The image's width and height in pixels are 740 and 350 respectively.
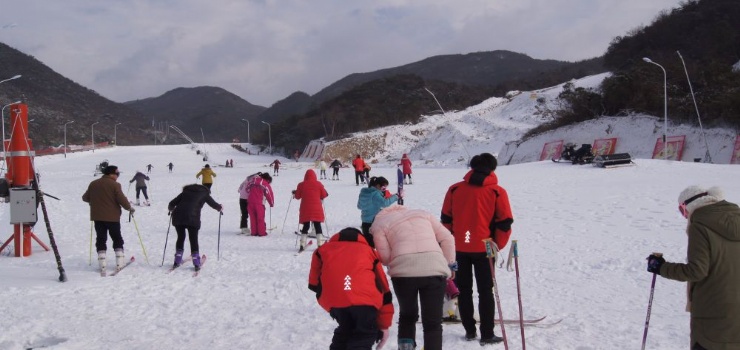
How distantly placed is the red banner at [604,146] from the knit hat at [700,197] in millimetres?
37020

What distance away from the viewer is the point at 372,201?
799 centimetres

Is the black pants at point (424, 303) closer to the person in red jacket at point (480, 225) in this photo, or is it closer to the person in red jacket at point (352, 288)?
the person in red jacket at point (352, 288)

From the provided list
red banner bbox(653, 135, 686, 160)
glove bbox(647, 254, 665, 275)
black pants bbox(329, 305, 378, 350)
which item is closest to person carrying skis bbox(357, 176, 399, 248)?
black pants bbox(329, 305, 378, 350)

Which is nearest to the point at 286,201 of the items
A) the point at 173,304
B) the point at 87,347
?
the point at 173,304

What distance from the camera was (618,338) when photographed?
17.4ft

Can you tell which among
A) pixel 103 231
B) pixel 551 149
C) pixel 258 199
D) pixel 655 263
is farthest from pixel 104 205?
pixel 551 149

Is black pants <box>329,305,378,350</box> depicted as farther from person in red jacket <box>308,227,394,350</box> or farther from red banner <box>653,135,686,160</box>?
red banner <box>653,135,686,160</box>

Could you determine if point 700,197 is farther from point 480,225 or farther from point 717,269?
point 480,225

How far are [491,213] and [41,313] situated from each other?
5.31 metres

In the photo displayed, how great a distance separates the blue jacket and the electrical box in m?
5.88

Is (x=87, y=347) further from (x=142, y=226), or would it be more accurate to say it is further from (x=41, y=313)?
(x=142, y=226)

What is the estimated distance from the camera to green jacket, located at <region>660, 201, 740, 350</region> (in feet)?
10.6

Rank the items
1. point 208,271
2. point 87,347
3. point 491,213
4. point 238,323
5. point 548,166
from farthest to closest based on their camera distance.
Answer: point 548,166, point 208,271, point 238,323, point 87,347, point 491,213

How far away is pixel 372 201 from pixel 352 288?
4.24 metres
